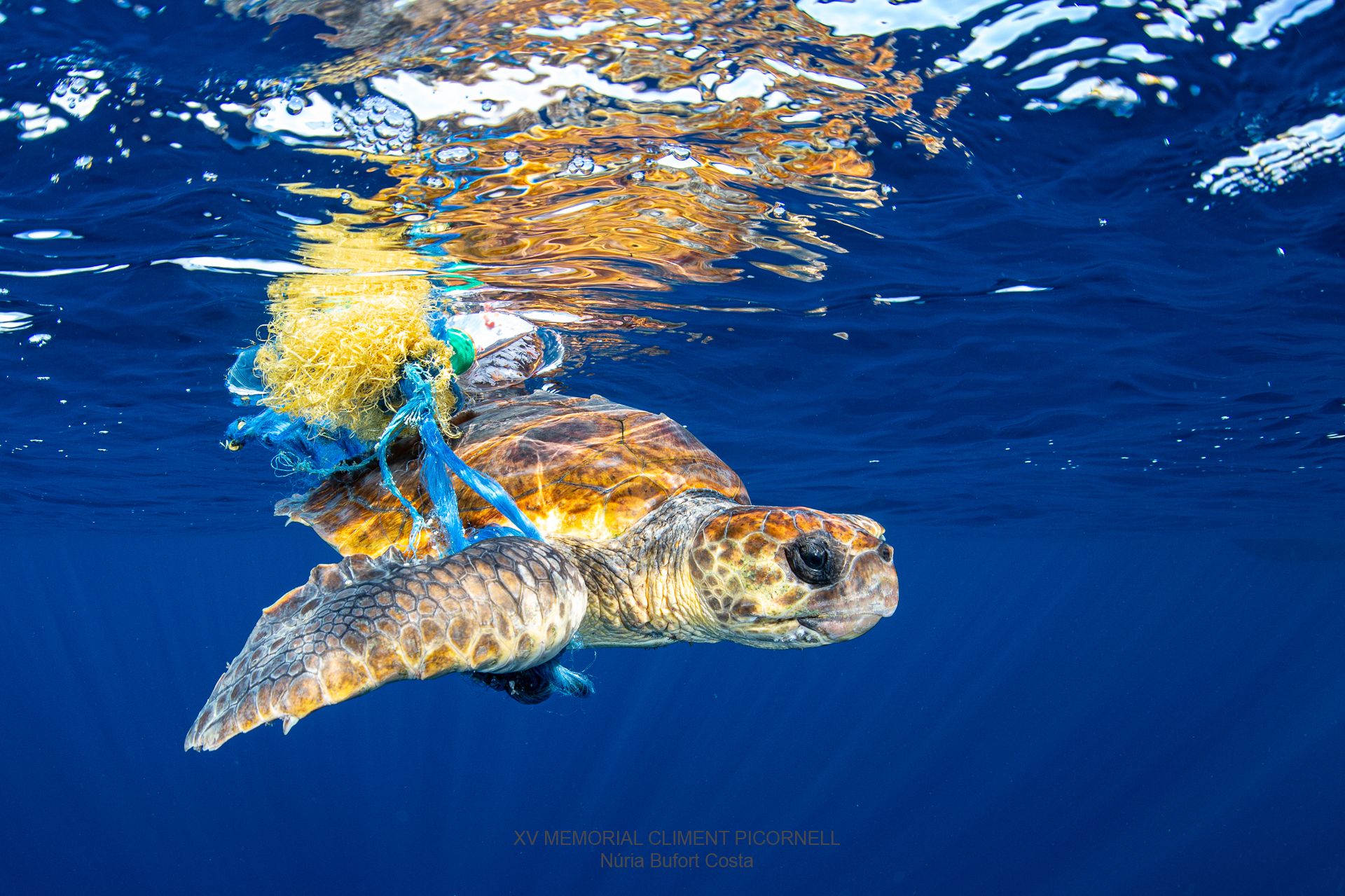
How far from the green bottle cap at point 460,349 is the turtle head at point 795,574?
6.19 feet

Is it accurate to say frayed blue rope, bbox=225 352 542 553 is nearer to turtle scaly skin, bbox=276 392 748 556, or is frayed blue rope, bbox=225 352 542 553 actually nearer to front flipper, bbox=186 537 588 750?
turtle scaly skin, bbox=276 392 748 556

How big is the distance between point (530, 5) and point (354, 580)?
9.96ft

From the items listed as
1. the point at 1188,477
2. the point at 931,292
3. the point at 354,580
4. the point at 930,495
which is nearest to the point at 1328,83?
A: the point at 931,292

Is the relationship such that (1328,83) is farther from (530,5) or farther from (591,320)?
(591,320)

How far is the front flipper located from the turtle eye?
99 cm

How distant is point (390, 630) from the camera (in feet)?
8.16

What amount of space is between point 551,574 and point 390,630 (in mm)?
714

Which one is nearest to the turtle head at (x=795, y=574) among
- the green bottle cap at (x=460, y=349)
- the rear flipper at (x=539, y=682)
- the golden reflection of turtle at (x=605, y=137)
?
the rear flipper at (x=539, y=682)

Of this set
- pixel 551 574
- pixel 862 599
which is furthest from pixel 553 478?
pixel 862 599

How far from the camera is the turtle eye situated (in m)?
2.96

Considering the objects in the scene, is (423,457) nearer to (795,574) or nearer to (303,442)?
(303,442)

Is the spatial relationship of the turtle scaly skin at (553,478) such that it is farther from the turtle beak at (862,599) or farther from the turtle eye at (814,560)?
the turtle beak at (862,599)

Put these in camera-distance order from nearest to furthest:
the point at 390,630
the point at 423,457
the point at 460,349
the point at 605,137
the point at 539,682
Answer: the point at 390,630 → the point at 539,682 → the point at 423,457 → the point at 460,349 → the point at 605,137

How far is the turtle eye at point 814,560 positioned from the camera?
9.70ft
